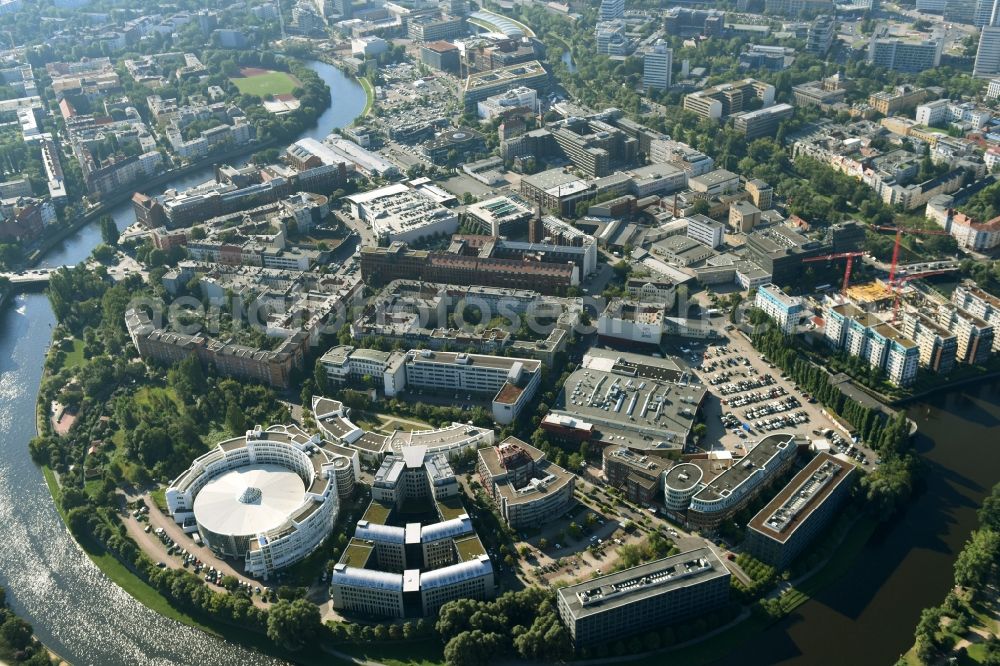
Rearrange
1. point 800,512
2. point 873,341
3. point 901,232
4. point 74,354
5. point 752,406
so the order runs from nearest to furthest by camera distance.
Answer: point 800,512
point 752,406
point 873,341
point 74,354
point 901,232

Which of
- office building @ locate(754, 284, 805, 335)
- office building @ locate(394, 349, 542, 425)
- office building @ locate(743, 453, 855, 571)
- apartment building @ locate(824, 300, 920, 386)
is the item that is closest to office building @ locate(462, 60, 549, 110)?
office building @ locate(754, 284, 805, 335)

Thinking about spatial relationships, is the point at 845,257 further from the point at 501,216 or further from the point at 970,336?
the point at 501,216

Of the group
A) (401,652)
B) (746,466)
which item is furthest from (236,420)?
(746,466)

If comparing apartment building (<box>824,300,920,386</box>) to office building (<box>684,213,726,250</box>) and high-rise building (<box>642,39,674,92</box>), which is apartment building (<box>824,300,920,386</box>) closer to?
office building (<box>684,213,726,250</box>)

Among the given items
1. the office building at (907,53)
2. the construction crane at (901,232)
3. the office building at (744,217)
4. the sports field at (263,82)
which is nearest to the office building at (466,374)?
the office building at (744,217)

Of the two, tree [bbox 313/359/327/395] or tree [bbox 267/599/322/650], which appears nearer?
tree [bbox 267/599/322/650]

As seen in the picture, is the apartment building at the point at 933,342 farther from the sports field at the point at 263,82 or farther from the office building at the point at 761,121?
the sports field at the point at 263,82

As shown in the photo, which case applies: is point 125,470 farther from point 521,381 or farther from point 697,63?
point 697,63
